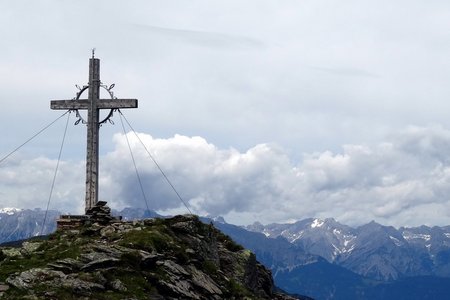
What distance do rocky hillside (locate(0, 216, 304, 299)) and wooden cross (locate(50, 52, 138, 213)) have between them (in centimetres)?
636

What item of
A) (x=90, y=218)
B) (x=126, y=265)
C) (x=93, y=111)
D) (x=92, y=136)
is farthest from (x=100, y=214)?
(x=126, y=265)

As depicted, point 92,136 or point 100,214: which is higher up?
point 92,136

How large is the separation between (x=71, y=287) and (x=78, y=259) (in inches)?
134

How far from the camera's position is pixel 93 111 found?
45.7 metres

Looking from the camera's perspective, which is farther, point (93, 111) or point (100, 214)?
point (93, 111)

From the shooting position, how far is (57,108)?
4647cm

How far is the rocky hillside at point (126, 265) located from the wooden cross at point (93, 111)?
250 inches

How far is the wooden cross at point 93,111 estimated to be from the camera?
148 feet

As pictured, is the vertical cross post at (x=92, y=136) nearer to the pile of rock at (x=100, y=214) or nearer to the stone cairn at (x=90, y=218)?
the pile of rock at (x=100, y=214)

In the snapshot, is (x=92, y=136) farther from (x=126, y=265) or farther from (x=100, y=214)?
(x=126, y=265)

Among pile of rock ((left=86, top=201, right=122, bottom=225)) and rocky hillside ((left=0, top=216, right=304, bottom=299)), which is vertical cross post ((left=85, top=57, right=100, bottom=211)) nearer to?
pile of rock ((left=86, top=201, right=122, bottom=225))

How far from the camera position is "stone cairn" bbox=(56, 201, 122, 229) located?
132 ft

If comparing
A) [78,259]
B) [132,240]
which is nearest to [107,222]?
[132,240]

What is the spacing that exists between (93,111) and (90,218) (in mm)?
8791
